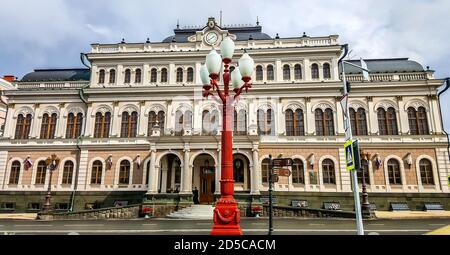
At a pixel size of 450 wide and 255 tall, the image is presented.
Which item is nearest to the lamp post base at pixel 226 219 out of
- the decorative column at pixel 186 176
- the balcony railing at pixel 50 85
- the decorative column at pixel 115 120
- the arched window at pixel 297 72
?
the decorative column at pixel 186 176

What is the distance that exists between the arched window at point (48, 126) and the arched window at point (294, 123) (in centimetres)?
2424

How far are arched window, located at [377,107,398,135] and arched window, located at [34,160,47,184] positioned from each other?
33.4m

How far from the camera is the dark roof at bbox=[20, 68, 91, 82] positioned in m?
32.0

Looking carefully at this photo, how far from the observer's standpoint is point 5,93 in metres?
30.2

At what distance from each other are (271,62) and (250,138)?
32.2ft

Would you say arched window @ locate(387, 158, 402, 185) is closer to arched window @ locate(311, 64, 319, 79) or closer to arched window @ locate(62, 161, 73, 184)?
arched window @ locate(311, 64, 319, 79)

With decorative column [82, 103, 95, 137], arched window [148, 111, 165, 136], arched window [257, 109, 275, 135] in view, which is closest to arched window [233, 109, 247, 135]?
arched window [257, 109, 275, 135]

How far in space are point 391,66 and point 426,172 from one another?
1112 cm

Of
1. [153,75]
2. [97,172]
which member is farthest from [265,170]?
[97,172]

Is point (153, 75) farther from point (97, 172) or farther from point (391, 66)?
point (391, 66)

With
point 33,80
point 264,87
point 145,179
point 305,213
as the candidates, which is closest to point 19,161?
point 33,80
